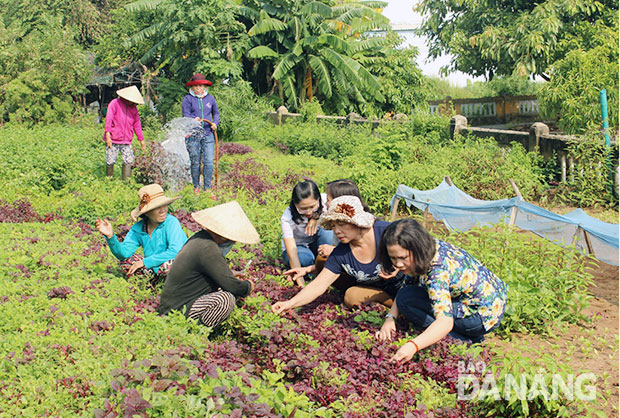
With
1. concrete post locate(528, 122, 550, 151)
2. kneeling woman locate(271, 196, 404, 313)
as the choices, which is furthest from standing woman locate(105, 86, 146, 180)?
concrete post locate(528, 122, 550, 151)

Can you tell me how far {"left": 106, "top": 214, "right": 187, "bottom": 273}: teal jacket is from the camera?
5.76 m

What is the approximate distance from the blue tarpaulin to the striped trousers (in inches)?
123

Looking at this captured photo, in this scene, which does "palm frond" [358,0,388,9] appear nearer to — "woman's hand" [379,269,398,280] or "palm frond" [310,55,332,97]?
"palm frond" [310,55,332,97]

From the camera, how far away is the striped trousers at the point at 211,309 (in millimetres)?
4883

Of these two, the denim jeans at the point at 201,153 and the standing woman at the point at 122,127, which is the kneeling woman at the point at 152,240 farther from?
the standing woman at the point at 122,127

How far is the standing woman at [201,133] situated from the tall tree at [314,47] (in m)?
11.2

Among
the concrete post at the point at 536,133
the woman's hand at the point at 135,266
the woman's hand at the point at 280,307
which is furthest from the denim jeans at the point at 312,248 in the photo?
the concrete post at the point at 536,133

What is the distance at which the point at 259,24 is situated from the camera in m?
21.4

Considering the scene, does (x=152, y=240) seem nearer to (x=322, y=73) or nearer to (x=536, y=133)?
(x=536, y=133)

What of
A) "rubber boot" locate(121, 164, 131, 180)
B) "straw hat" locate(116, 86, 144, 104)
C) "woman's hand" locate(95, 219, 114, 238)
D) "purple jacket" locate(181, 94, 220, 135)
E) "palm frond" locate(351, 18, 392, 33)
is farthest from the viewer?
"palm frond" locate(351, 18, 392, 33)

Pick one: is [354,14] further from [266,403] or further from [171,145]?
[266,403]

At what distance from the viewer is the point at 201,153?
34.3 feet

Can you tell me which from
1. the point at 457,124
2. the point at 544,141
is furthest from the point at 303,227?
the point at 457,124

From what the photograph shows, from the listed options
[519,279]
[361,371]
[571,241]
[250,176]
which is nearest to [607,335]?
[519,279]
